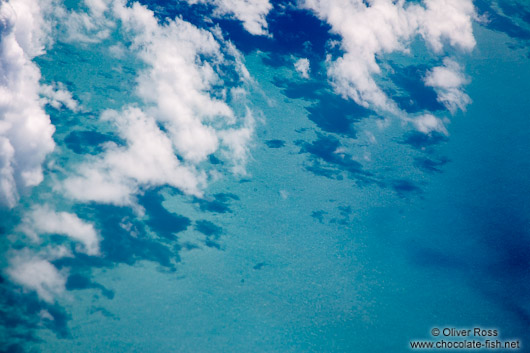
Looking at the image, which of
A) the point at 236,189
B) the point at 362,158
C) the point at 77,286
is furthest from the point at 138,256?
the point at 362,158

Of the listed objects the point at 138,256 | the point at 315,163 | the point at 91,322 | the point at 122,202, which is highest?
the point at 315,163

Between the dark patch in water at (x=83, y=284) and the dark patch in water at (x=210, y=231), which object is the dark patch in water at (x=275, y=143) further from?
the dark patch in water at (x=83, y=284)

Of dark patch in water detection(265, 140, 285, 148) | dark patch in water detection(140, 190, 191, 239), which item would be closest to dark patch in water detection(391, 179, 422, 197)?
dark patch in water detection(265, 140, 285, 148)

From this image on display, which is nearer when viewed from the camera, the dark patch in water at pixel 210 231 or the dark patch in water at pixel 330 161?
the dark patch in water at pixel 210 231

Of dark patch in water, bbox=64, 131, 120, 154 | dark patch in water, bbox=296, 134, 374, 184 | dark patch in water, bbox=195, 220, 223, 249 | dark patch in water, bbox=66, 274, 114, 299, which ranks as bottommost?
dark patch in water, bbox=66, 274, 114, 299

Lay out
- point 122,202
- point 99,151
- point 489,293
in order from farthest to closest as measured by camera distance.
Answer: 1. point 99,151
2. point 122,202
3. point 489,293

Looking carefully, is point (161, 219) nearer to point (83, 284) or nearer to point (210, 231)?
point (210, 231)

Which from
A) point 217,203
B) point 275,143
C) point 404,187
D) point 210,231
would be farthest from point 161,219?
point 404,187

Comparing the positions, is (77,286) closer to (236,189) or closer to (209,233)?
(209,233)

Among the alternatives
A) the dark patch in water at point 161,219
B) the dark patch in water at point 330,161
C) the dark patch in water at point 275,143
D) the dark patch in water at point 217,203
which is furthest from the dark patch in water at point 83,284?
the dark patch in water at point 330,161

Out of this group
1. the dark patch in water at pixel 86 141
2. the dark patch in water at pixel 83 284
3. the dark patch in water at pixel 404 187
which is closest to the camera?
the dark patch in water at pixel 83 284

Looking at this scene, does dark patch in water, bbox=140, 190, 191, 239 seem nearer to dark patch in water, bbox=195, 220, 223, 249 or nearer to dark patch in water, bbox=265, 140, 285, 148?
dark patch in water, bbox=195, 220, 223, 249
